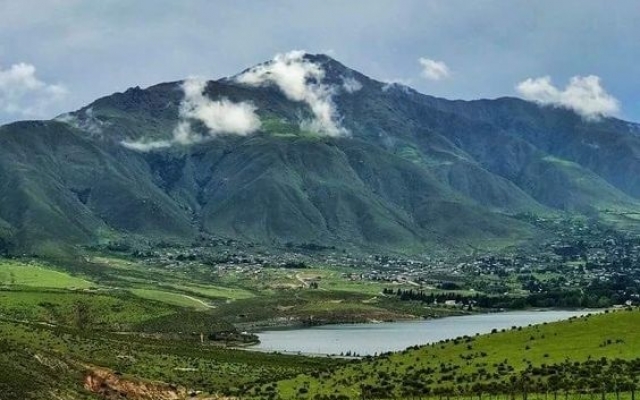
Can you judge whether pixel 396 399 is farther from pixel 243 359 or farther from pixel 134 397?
pixel 243 359

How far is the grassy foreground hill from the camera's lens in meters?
61.9

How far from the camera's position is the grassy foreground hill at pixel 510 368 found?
6194 cm

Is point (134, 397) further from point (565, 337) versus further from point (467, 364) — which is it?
point (565, 337)

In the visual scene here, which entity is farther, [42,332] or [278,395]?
[42,332]

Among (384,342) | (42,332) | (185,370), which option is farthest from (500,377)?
(384,342)

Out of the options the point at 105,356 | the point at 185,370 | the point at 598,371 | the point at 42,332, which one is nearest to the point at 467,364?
the point at 598,371

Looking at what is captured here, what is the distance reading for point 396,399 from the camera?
219 feet

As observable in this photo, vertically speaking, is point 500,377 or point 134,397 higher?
point 500,377

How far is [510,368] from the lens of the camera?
71875mm

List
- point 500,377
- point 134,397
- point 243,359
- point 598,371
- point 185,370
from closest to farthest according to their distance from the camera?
point 598,371 → point 500,377 → point 134,397 → point 185,370 → point 243,359

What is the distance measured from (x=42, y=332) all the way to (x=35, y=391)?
46.0 metres

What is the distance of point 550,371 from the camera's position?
2643 inches

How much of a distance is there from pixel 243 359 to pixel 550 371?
86091mm

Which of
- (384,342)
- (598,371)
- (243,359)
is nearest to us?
(598,371)
